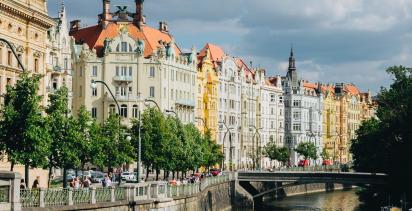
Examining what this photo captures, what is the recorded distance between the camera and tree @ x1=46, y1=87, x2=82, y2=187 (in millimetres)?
53750

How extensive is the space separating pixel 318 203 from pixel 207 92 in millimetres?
33182

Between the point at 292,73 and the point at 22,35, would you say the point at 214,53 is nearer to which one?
the point at 292,73

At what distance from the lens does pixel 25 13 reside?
67750 mm

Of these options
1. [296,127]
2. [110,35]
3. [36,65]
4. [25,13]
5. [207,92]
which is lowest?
[296,127]

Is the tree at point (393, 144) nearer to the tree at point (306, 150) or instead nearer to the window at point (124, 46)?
the window at point (124, 46)

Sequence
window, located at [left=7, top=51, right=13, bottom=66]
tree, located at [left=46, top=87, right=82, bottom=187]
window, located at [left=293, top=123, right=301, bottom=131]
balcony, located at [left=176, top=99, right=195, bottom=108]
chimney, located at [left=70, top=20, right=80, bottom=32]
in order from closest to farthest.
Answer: tree, located at [left=46, top=87, right=82, bottom=187] < window, located at [left=7, top=51, right=13, bottom=66] < balcony, located at [left=176, top=99, right=195, bottom=108] < chimney, located at [left=70, top=20, right=80, bottom=32] < window, located at [left=293, top=123, right=301, bottom=131]

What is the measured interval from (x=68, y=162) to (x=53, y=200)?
40.2 feet

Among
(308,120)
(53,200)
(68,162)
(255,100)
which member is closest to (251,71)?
(255,100)

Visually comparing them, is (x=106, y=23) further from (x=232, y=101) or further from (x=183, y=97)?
(x=232, y=101)

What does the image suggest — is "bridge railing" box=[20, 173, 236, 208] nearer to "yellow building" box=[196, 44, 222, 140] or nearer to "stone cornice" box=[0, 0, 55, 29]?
"stone cornice" box=[0, 0, 55, 29]

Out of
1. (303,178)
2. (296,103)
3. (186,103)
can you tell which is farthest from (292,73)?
(303,178)

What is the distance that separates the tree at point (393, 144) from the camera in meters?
82.6

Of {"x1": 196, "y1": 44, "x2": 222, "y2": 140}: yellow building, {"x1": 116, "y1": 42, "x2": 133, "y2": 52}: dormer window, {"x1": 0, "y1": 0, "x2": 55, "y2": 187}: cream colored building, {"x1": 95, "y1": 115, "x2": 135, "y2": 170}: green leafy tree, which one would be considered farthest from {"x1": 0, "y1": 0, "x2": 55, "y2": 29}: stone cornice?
{"x1": 196, "y1": 44, "x2": 222, "y2": 140}: yellow building

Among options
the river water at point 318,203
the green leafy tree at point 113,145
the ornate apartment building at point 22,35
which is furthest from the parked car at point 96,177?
the river water at point 318,203
